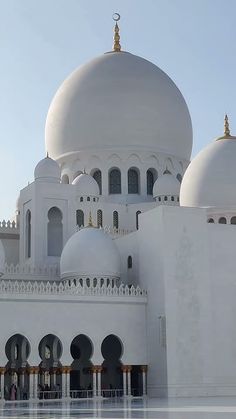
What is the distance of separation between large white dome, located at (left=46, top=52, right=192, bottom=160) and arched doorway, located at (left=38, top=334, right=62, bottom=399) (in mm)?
10376

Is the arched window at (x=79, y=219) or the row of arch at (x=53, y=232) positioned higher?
the arched window at (x=79, y=219)

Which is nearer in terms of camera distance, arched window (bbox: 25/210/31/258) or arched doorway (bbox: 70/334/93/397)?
arched doorway (bbox: 70/334/93/397)

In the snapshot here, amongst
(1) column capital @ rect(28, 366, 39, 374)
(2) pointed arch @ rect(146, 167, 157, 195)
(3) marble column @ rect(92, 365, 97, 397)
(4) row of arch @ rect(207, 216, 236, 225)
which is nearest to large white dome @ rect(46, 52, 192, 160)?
(2) pointed arch @ rect(146, 167, 157, 195)

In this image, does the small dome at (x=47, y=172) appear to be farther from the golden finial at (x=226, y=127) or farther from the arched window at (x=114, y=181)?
the golden finial at (x=226, y=127)

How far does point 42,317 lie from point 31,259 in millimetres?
5985

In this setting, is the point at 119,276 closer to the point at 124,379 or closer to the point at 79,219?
the point at 124,379

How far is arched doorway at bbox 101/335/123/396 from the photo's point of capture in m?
25.2

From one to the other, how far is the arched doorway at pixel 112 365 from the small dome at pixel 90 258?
2274 mm

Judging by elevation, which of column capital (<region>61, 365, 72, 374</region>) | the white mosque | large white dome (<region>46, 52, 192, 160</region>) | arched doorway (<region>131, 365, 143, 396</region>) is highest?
large white dome (<region>46, 52, 192, 160</region>)

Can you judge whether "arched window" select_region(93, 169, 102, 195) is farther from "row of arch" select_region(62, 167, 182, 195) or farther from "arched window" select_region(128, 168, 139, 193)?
"arched window" select_region(128, 168, 139, 193)

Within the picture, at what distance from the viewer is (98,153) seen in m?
32.8

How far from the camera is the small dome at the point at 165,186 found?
104 ft

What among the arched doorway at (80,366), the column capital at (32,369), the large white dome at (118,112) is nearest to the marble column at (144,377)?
the arched doorway at (80,366)

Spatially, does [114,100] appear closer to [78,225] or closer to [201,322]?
[78,225]
